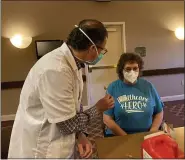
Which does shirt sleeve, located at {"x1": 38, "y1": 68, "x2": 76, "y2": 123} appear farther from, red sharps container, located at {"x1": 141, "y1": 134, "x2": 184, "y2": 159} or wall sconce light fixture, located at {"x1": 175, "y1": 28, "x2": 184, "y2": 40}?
wall sconce light fixture, located at {"x1": 175, "y1": 28, "x2": 184, "y2": 40}

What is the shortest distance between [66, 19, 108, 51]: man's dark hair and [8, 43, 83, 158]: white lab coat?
55 mm

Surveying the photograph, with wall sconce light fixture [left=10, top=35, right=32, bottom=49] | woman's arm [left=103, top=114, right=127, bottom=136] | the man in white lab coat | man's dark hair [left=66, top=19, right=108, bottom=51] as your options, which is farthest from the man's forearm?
wall sconce light fixture [left=10, top=35, right=32, bottom=49]

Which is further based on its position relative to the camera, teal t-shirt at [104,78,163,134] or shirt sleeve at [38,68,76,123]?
teal t-shirt at [104,78,163,134]

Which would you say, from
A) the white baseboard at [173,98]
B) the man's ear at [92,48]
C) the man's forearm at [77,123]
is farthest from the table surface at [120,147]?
the white baseboard at [173,98]

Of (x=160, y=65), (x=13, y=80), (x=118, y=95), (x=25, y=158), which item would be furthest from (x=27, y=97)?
(x=160, y=65)

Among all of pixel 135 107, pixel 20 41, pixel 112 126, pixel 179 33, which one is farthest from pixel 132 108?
pixel 179 33

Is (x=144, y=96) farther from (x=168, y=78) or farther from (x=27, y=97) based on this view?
(x=168, y=78)

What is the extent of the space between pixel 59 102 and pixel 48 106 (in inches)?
2.0

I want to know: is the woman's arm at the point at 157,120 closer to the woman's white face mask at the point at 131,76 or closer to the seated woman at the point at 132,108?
the seated woman at the point at 132,108

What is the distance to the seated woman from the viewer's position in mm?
1535

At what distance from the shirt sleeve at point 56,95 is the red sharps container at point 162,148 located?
37 cm

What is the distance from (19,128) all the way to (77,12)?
333cm

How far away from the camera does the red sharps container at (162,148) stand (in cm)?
52

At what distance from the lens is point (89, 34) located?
97 centimetres
